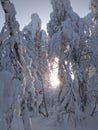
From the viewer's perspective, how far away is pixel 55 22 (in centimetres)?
2653

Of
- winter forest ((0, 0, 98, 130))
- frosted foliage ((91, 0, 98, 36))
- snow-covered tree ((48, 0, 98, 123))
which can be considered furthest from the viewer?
frosted foliage ((91, 0, 98, 36))

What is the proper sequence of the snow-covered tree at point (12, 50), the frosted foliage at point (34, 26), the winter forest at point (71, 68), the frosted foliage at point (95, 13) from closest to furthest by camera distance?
the snow-covered tree at point (12, 50), the winter forest at point (71, 68), the frosted foliage at point (95, 13), the frosted foliage at point (34, 26)

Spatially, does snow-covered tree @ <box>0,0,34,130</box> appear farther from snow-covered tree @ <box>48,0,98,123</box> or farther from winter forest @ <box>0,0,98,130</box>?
snow-covered tree @ <box>48,0,98,123</box>

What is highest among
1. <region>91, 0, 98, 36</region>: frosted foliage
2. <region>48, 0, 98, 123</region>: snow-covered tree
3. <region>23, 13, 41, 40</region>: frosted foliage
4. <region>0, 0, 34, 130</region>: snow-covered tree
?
<region>23, 13, 41, 40</region>: frosted foliage

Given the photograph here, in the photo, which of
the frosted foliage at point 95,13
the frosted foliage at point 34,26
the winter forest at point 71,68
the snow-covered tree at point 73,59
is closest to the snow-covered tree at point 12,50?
the winter forest at point 71,68

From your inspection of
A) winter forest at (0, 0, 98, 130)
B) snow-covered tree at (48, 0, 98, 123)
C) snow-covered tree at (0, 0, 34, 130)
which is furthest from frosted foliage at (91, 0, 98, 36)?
snow-covered tree at (0, 0, 34, 130)

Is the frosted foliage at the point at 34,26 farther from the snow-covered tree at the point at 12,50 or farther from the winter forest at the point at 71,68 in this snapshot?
the snow-covered tree at the point at 12,50

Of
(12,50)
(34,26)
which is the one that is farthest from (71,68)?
(34,26)

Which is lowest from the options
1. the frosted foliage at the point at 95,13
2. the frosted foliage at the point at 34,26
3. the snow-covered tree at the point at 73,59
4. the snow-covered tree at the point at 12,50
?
the snow-covered tree at the point at 12,50

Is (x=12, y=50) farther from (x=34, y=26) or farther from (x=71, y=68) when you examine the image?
(x=34, y=26)

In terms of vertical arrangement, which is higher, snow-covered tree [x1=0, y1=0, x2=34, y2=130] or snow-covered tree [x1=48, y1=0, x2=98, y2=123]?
snow-covered tree [x1=48, y1=0, x2=98, y2=123]

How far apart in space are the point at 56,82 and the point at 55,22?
5.67 m

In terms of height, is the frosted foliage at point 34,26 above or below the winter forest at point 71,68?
above

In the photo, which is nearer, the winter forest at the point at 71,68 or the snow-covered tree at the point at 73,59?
the winter forest at the point at 71,68
